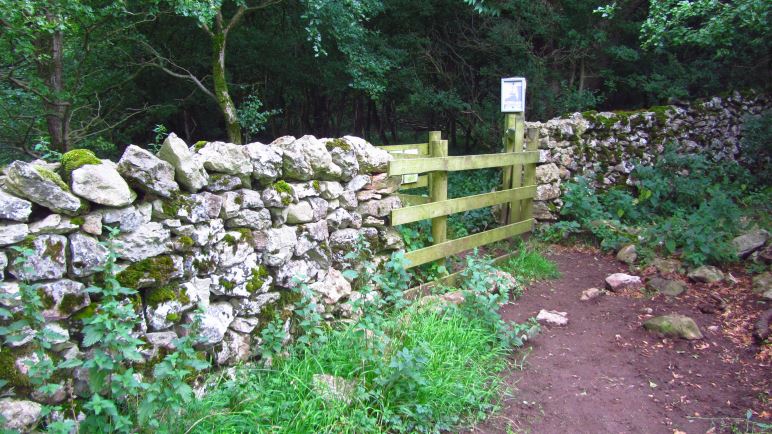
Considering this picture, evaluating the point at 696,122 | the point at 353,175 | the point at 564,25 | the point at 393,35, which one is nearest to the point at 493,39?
the point at 564,25

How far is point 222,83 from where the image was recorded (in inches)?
388

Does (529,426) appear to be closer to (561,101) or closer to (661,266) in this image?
(661,266)

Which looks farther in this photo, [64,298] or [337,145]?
[337,145]

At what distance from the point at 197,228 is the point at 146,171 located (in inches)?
18.1

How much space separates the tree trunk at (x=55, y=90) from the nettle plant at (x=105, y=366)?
6.44 m

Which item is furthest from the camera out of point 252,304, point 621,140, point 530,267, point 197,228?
point 621,140

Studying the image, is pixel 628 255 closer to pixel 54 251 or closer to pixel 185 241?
pixel 185 241

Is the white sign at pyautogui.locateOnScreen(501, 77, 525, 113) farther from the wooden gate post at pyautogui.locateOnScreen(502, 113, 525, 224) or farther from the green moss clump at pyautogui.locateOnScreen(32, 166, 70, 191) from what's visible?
the green moss clump at pyautogui.locateOnScreen(32, 166, 70, 191)

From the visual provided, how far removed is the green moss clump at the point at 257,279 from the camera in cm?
357

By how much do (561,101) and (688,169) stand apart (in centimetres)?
298

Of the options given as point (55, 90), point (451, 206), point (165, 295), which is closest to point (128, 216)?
point (165, 295)

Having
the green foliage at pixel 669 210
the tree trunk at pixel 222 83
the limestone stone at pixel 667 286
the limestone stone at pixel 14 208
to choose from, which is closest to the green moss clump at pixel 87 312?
the limestone stone at pixel 14 208

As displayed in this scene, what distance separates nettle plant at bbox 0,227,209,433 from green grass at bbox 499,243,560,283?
4191mm

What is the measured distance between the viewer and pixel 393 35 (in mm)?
12156
